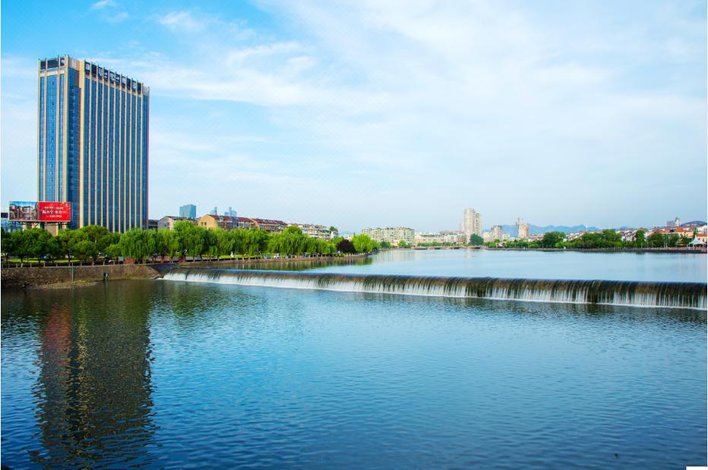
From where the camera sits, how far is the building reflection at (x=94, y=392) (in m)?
10.3

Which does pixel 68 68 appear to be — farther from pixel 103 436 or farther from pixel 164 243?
pixel 103 436

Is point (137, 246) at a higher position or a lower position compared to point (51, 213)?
lower

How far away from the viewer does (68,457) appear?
10.0 m

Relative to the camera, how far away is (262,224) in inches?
6481

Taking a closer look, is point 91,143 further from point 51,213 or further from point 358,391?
point 358,391

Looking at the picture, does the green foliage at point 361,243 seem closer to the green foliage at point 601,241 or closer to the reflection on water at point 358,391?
the green foliage at point 601,241

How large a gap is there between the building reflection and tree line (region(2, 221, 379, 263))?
26378mm

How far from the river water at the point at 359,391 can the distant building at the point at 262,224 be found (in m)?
131

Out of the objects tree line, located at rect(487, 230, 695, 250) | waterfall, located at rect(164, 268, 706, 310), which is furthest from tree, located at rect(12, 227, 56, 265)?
tree line, located at rect(487, 230, 695, 250)

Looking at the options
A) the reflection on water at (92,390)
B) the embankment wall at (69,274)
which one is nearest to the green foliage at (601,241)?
the embankment wall at (69,274)

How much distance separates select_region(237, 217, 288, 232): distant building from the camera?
155 m

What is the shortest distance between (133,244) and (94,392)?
43.9 meters

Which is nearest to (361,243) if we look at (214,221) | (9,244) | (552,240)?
(214,221)

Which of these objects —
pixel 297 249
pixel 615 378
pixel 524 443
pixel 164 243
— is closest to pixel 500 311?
pixel 615 378
